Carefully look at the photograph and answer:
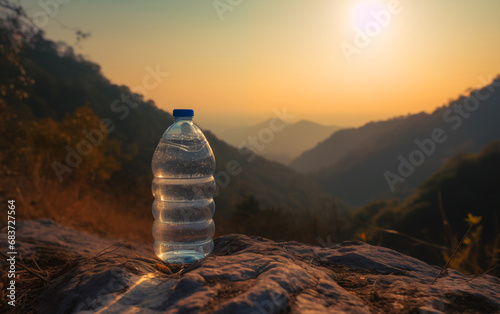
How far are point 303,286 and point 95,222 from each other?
233 inches

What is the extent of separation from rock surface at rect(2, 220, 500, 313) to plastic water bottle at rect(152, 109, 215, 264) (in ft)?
3.90

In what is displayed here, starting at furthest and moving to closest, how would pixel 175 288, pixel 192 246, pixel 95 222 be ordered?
pixel 95 222
pixel 192 246
pixel 175 288

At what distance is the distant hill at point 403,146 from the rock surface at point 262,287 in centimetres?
3820

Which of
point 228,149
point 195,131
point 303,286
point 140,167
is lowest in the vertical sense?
point 303,286

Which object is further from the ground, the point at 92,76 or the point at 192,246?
the point at 92,76

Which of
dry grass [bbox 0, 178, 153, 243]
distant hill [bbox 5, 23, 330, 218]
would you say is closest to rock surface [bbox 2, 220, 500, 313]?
dry grass [bbox 0, 178, 153, 243]

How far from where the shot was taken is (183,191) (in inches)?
149

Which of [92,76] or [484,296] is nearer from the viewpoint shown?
[484,296]

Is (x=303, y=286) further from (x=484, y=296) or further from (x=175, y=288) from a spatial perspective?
(x=484, y=296)

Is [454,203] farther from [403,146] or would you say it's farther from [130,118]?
[403,146]

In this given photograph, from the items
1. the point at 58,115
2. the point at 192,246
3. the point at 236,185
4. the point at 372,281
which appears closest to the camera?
the point at 372,281

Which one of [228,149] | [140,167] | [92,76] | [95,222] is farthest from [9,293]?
[92,76]

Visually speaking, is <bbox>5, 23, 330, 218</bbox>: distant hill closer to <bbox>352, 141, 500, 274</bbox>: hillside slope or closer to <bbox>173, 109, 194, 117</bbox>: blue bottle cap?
<bbox>352, 141, 500, 274</bbox>: hillside slope

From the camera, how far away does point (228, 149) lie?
44031mm
